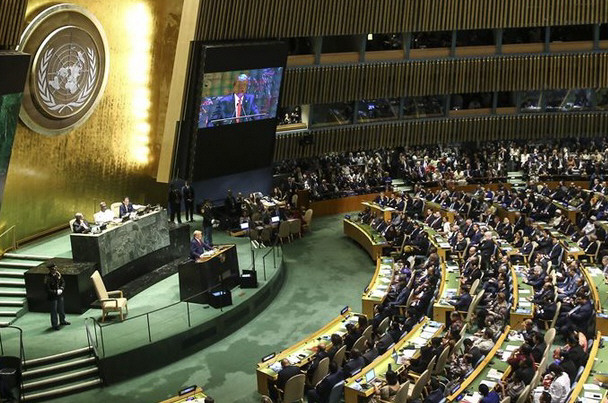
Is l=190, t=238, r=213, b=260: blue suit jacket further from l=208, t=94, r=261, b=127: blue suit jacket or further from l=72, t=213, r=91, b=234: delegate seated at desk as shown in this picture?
l=208, t=94, r=261, b=127: blue suit jacket

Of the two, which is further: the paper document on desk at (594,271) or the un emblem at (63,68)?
the un emblem at (63,68)

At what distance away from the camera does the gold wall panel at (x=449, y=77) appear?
83.6 feet

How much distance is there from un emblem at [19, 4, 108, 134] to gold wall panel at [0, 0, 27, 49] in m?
1.61

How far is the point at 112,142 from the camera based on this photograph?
773 inches

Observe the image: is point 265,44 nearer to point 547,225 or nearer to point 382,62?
point 382,62

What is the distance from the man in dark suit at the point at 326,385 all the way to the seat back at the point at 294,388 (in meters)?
0.27

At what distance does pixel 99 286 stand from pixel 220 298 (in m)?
2.39

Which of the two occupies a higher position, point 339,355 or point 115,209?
point 115,209

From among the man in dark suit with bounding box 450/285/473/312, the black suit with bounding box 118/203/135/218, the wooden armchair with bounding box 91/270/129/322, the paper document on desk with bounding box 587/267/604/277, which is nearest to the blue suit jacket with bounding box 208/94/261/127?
the black suit with bounding box 118/203/135/218

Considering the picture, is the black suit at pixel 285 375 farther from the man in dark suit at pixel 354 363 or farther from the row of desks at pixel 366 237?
the row of desks at pixel 366 237

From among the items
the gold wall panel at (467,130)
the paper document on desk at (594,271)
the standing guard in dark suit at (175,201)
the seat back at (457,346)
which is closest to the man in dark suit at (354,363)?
the seat back at (457,346)

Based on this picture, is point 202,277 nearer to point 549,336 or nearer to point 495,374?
point 495,374

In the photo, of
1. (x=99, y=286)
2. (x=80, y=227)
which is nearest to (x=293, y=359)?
(x=99, y=286)

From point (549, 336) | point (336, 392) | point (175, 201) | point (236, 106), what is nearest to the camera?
point (336, 392)
